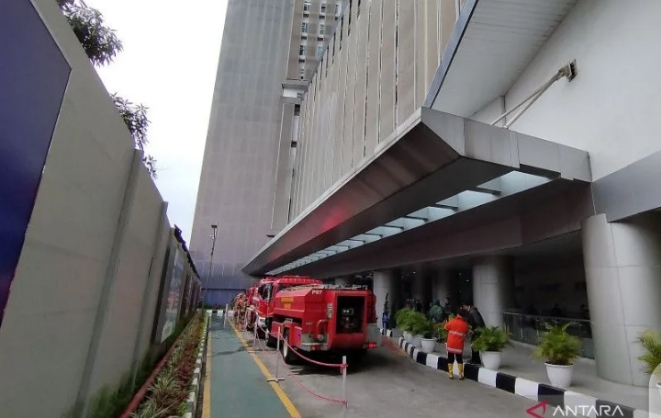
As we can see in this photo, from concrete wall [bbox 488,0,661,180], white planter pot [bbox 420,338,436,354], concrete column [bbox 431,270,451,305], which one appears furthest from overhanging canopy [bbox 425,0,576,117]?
concrete column [bbox 431,270,451,305]

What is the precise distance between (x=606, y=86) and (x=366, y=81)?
1916cm

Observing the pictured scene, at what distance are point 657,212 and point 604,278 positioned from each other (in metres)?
1.64

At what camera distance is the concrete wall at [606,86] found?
7.36m

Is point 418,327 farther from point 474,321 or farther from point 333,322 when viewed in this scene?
point 333,322

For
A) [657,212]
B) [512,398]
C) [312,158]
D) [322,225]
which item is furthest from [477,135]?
[312,158]

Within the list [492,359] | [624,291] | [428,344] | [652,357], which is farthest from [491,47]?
[428,344]

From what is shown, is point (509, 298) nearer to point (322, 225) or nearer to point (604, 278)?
point (604, 278)

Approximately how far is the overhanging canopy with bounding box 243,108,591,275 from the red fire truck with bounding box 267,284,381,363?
3133mm

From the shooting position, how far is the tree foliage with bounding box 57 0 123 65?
6863 millimetres

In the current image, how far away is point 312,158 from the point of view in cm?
3888

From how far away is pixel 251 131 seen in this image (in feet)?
193

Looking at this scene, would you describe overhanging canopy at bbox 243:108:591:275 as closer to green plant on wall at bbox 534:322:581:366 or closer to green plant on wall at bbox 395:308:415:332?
green plant on wall at bbox 395:308:415:332

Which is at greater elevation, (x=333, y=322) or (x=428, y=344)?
(x=333, y=322)

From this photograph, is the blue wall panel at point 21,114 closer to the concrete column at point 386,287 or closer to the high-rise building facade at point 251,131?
the concrete column at point 386,287
